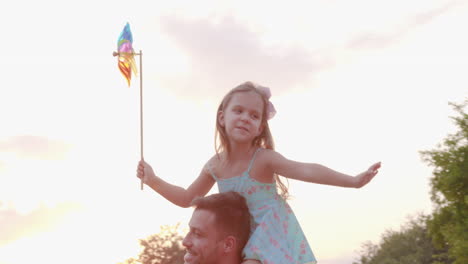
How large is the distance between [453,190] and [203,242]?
14.9 metres

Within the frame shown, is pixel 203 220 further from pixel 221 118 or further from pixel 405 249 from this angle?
pixel 405 249

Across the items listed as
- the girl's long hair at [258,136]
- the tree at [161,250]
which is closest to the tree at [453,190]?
the tree at [161,250]

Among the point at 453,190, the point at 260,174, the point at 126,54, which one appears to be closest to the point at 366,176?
the point at 260,174

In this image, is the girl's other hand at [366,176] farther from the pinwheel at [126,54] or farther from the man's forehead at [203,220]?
the pinwheel at [126,54]

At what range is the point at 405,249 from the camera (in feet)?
121

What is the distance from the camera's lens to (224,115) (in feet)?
21.8

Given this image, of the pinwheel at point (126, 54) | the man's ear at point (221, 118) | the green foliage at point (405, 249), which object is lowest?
the green foliage at point (405, 249)

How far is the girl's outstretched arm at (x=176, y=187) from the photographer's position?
6996mm

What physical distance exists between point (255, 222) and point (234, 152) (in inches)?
32.6

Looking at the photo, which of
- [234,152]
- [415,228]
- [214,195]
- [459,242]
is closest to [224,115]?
[234,152]

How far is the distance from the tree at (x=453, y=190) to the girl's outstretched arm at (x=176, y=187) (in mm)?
13285

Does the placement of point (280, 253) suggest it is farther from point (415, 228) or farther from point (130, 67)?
point (415, 228)

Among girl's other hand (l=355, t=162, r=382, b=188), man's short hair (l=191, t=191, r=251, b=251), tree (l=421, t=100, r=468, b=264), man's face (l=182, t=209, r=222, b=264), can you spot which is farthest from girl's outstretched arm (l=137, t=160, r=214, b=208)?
tree (l=421, t=100, r=468, b=264)

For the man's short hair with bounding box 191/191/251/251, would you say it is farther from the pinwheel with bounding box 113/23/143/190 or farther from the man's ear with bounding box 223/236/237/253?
the pinwheel with bounding box 113/23/143/190
